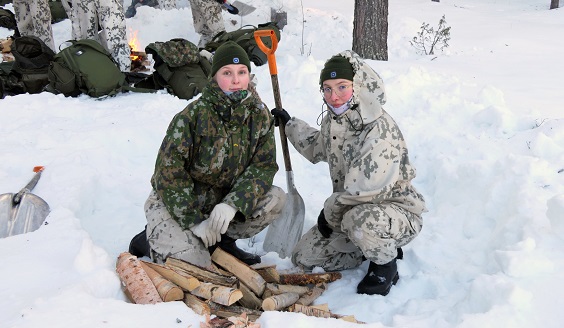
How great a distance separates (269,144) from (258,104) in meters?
0.28

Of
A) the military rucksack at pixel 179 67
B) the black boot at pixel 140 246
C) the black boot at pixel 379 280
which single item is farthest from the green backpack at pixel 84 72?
the black boot at pixel 379 280

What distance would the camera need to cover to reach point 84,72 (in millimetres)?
6402

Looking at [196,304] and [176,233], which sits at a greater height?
[176,233]

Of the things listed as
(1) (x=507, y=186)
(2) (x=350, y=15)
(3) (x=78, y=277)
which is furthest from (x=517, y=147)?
(2) (x=350, y=15)

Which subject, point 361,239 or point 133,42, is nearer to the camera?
point 361,239

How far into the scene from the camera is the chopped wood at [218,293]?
9.13 ft

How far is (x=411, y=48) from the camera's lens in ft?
31.0

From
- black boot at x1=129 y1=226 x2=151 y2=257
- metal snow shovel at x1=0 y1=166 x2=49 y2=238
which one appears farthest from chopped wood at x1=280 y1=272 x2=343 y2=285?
metal snow shovel at x1=0 y1=166 x2=49 y2=238

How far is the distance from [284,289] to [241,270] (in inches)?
11.3

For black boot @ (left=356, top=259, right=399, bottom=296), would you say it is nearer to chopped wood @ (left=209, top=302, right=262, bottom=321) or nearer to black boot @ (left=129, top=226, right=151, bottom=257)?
chopped wood @ (left=209, top=302, right=262, bottom=321)

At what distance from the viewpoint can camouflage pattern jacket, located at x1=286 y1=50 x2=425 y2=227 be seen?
3080 millimetres

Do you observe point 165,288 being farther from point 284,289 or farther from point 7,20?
point 7,20

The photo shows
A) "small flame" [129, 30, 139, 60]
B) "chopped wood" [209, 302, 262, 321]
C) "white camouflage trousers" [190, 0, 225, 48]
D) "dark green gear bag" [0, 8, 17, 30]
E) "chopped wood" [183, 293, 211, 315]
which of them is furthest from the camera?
"dark green gear bag" [0, 8, 17, 30]

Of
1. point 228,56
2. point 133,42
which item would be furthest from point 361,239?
point 133,42
